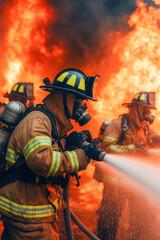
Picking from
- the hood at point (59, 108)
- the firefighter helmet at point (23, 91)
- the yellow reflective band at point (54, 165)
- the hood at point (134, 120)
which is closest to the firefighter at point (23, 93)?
the firefighter helmet at point (23, 91)

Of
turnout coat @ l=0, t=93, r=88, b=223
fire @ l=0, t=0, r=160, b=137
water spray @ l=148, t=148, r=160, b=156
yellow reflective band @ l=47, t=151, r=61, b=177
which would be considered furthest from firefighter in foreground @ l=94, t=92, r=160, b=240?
fire @ l=0, t=0, r=160, b=137

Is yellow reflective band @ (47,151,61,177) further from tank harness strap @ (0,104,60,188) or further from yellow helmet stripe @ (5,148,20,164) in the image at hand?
yellow helmet stripe @ (5,148,20,164)

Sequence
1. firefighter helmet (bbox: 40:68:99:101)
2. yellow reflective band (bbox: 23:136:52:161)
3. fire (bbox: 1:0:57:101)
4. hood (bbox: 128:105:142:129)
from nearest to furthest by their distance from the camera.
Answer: yellow reflective band (bbox: 23:136:52:161), firefighter helmet (bbox: 40:68:99:101), hood (bbox: 128:105:142:129), fire (bbox: 1:0:57:101)

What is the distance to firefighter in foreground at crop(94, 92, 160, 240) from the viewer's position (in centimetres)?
407

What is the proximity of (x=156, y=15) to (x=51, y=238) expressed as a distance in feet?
40.8

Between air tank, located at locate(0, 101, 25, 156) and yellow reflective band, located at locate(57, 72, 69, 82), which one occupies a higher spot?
yellow reflective band, located at locate(57, 72, 69, 82)

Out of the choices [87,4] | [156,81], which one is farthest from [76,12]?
[156,81]

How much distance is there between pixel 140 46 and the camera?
10.5 metres

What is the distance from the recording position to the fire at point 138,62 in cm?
990

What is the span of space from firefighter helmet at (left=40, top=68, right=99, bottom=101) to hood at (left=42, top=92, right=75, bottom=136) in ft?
0.26

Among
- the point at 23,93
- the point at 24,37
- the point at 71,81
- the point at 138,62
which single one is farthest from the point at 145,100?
the point at 24,37

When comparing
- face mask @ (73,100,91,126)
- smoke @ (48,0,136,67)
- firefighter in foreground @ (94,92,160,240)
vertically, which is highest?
smoke @ (48,0,136,67)

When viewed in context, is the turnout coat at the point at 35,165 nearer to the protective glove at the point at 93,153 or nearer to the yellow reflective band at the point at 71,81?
the protective glove at the point at 93,153

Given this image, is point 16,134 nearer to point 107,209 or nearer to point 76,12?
point 107,209
